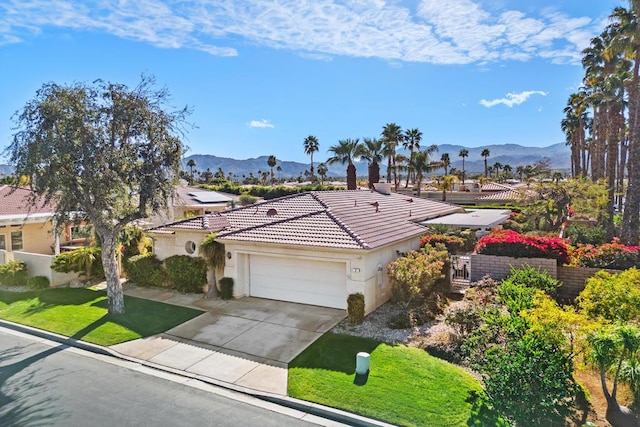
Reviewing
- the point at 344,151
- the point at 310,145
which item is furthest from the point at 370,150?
the point at 310,145

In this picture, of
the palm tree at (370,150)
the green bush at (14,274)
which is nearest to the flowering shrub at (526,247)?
the green bush at (14,274)

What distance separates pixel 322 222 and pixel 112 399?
1041cm

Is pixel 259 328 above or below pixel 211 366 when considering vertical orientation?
above

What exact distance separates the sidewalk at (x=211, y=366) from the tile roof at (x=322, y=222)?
5245 mm

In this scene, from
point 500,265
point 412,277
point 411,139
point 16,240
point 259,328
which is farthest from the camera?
point 411,139

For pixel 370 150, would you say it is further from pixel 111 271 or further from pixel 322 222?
pixel 111 271

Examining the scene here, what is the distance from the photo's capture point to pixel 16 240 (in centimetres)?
2506

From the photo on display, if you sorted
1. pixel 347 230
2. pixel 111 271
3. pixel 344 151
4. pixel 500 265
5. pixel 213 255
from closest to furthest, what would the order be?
1. pixel 111 271
2. pixel 347 230
3. pixel 213 255
4. pixel 500 265
5. pixel 344 151

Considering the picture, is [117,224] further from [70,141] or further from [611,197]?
[611,197]

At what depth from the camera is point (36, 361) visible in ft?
39.5

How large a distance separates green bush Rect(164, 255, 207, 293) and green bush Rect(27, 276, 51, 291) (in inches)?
255

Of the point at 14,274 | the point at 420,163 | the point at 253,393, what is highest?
the point at 420,163

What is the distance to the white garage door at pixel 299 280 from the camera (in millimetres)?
16172

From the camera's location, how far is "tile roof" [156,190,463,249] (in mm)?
16188
